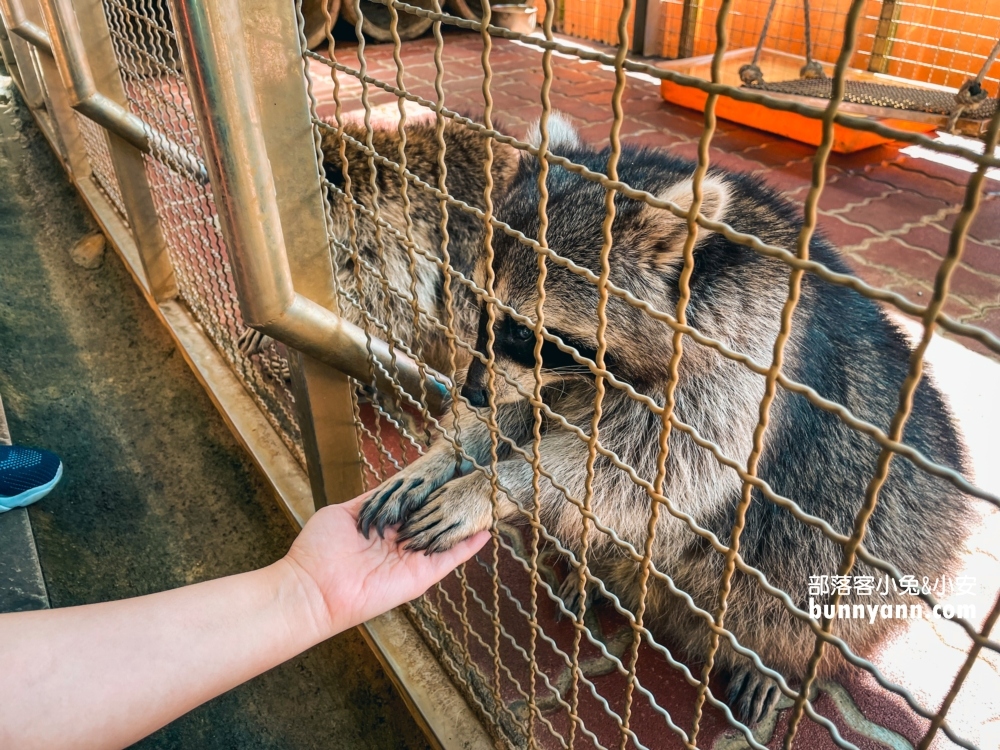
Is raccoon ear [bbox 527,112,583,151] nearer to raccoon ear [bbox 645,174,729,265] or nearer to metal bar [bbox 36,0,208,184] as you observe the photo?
raccoon ear [bbox 645,174,729,265]

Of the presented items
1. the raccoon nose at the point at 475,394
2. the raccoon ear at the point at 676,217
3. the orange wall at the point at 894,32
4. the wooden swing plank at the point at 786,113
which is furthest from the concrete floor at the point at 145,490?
the orange wall at the point at 894,32

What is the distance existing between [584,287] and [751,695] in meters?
1.09

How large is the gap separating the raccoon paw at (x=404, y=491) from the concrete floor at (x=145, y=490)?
742mm

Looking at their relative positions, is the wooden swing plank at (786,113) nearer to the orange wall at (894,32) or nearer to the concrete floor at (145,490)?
the orange wall at (894,32)

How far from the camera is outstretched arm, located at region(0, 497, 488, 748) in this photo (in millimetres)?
1165

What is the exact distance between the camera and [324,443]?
1.88 m

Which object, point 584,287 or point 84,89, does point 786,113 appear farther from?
point 84,89

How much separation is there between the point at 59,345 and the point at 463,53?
5341 millimetres

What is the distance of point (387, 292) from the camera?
1379 mm

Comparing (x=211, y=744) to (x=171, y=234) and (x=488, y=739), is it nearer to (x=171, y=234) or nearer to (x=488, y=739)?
(x=488, y=739)

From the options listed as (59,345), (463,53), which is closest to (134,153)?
(59,345)

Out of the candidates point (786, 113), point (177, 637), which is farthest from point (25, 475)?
point (786, 113)

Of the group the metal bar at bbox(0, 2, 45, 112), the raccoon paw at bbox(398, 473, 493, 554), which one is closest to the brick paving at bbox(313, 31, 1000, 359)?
the raccoon paw at bbox(398, 473, 493, 554)

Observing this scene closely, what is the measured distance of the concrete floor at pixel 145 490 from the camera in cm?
208
